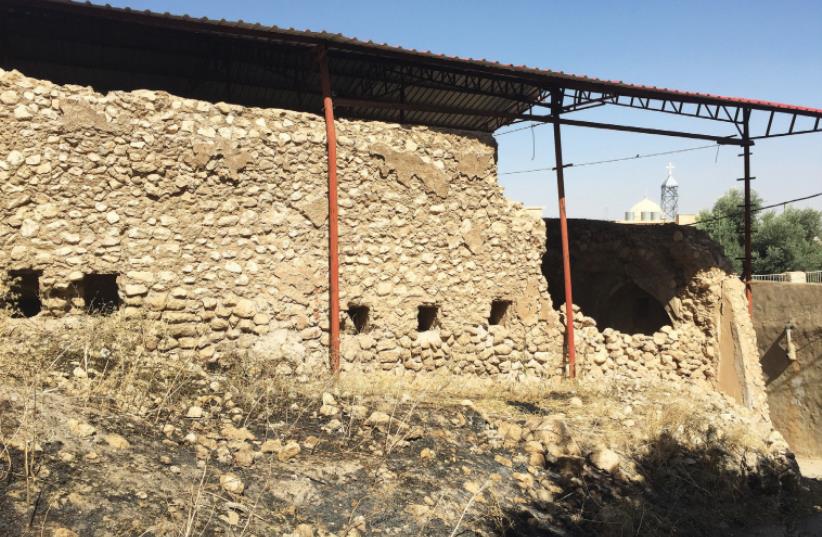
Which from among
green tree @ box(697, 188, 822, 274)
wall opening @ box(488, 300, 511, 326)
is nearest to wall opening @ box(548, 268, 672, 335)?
wall opening @ box(488, 300, 511, 326)

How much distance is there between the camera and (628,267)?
14867 millimetres

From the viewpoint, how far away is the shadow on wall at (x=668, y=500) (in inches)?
225

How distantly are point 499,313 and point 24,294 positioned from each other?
6.54 metres

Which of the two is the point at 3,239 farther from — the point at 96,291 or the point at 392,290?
the point at 392,290

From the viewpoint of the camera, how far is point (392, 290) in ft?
29.7

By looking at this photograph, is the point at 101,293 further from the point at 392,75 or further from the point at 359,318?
the point at 392,75

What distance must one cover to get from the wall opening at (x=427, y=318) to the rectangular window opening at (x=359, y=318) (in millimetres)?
864

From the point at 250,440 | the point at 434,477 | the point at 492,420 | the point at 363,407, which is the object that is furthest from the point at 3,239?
the point at 492,420

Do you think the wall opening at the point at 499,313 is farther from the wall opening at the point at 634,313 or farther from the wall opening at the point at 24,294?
the wall opening at the point at 634,313

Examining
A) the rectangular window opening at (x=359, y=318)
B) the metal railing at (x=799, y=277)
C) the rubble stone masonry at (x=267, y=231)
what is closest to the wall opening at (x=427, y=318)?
the rubble stone masonry at (x=267, y=231)

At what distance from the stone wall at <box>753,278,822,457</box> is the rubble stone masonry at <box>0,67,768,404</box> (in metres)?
7.01

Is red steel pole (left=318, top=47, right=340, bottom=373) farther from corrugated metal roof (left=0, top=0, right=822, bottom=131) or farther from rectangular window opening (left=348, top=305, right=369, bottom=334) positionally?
corrugated metal roof (left=0, top=0, right=822, bottom=131)

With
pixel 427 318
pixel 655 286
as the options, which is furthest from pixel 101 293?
pixel 655 286

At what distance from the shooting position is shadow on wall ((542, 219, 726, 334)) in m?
13.6
